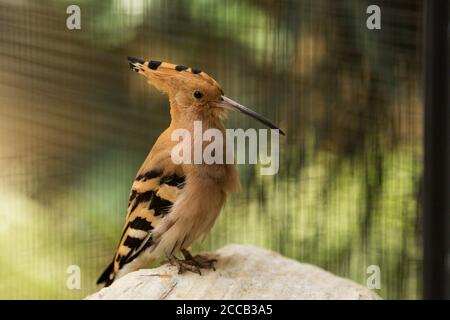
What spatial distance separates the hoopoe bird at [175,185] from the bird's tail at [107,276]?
0.11 ft

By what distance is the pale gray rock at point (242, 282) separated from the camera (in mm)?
1447

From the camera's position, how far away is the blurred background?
1.50 m

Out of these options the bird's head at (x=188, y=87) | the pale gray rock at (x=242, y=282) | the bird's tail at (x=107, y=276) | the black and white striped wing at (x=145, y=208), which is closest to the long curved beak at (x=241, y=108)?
the bird's head at (x=188, y=87)

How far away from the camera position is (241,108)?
1484 mm

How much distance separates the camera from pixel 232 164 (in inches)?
58.5

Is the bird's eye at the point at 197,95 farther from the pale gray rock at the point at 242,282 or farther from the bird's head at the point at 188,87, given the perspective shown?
the pale gray rock at the point at 242,282

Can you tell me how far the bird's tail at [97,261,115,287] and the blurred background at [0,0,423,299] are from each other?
2 centimetres

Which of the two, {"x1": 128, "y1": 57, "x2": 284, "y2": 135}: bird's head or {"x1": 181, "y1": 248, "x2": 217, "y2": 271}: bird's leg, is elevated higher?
{"x1": 128, "y1": 57, "x2": 284, "y2": 135}: bird's head

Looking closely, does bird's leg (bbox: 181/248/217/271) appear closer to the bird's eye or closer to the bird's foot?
the bird's foot

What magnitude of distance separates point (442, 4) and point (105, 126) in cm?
93

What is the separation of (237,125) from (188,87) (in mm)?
167

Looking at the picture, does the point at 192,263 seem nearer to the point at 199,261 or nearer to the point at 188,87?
the point at 199,261

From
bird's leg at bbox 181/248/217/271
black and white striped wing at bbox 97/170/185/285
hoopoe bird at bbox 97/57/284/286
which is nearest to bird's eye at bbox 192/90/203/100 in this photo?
hoopoe bird at bbox 97/57/284/286
